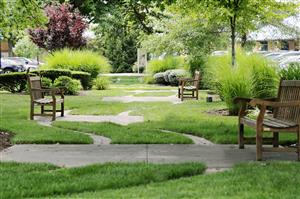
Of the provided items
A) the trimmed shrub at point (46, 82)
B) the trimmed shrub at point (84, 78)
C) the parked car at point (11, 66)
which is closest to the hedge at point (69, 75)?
the trimmed shrub at point (84, 78)

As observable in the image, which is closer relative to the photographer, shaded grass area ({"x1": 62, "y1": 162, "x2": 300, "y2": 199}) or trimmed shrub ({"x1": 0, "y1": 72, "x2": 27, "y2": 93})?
shaded grass area ({"x1": 62, "y1": 162, "x2": 300, "y2": 199})

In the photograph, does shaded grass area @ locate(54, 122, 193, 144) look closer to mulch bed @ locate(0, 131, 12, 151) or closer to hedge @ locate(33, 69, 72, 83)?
mulch bed @ locate(0, 131, 12, 151)

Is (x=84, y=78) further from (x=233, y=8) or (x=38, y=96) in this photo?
(x=38, y=96)

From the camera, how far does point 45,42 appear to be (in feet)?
107

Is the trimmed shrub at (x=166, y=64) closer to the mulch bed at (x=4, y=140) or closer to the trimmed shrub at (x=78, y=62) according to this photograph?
the trimmed shrub at (x=78, y=62)

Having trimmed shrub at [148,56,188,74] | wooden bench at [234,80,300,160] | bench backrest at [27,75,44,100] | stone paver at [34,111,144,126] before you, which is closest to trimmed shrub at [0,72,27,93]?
bench backrest at [27,75,44,100]

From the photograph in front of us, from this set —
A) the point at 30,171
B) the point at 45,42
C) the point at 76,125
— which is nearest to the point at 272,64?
the point at 76,125

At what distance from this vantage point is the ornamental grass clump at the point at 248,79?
12.7 meters

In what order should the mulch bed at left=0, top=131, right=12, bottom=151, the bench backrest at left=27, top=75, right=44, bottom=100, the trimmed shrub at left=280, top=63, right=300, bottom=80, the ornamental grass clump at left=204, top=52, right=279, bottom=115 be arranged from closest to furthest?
the mulch bed at left=0, top=131, right=12, bottom=151, the trimmed shrub at left=280, top=63, right=300, bottom=80, the bench backrest at left=27, top=75, right=44, bottom=100, the ornamental grass clump at left=204, top=52, right=279, bottom=115

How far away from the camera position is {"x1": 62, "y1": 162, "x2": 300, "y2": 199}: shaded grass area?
206 inches

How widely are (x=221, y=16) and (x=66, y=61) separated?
11.1m

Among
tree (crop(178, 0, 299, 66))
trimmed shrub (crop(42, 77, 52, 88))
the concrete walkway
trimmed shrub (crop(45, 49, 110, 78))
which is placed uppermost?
tree (crop(178, 0, 299, 66))

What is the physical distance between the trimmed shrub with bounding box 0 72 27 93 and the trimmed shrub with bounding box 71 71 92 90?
238cm

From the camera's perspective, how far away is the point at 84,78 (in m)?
23.5
